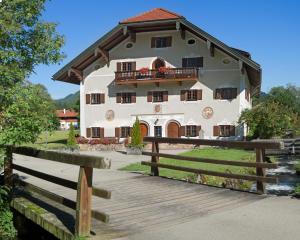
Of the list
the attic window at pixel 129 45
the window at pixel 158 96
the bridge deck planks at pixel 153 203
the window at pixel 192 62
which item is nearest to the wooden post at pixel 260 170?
the bridge deck planks at pixel 153 203

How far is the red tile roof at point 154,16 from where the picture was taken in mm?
33619

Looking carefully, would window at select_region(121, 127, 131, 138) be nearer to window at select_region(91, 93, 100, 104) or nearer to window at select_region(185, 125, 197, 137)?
window at select_region(91, 93, 100, 104)

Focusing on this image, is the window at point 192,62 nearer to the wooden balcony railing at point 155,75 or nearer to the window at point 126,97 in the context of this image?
the wooden balcony railing at point 155,75

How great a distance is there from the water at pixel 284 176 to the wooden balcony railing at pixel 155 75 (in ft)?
44.6

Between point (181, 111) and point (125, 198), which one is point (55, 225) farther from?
point (181, 111)

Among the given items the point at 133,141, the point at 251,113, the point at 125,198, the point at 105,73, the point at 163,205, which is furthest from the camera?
the point at 105,73

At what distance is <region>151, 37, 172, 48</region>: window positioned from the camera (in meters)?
35.2

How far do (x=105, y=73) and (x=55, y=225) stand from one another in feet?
103

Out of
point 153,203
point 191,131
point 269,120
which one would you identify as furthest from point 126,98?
point 153,203

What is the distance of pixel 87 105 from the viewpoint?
37.6 metres

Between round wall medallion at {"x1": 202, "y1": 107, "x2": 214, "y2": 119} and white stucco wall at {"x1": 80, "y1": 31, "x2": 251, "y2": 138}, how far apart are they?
24cm

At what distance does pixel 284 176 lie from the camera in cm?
1367

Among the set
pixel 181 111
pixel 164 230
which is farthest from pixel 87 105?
pixel 164 230

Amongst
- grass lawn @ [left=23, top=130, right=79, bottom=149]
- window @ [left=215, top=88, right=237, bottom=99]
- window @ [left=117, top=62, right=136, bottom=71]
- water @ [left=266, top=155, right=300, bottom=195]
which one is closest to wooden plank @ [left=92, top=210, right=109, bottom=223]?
grass lawn @ [left=23, top=130, right=79, bottom=149]
